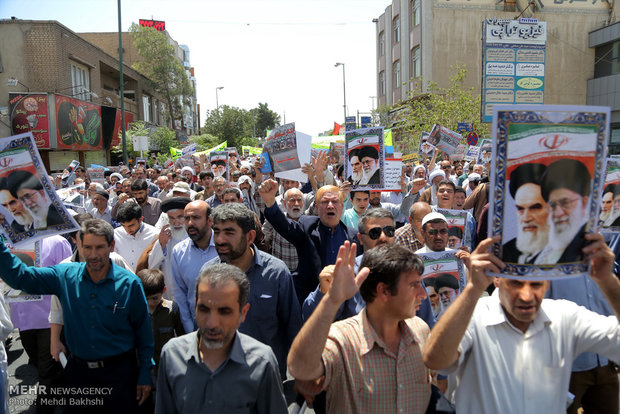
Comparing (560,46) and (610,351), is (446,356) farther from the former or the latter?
(560,46)

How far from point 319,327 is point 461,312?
0.59 meters

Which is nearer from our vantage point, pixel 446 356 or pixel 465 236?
pixel 446 356

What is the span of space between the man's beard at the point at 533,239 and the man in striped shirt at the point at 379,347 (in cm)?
54

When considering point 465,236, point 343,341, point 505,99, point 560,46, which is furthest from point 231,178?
point 560,46

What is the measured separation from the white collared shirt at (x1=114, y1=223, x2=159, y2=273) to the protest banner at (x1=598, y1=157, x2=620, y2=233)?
14.4 ft

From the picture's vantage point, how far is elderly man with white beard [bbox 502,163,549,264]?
2.02 metres

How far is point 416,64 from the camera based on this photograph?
3850 centimetres

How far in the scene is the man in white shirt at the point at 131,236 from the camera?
5.34m

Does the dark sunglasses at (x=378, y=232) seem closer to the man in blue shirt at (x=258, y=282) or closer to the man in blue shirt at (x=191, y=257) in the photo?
the man in blue shirt at (x=258, y=282)

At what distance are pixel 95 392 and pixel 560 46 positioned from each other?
140 ft

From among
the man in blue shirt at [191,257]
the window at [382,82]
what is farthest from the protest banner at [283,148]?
the window at [382,82]

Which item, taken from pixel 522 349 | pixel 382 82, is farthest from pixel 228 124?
pixel 522 349

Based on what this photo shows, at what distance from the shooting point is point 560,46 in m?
38.6

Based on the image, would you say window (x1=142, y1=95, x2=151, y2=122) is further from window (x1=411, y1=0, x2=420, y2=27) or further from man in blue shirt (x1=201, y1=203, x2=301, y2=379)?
man in blue shirt (x1=201, y1=203, x2=301, y2=379)
